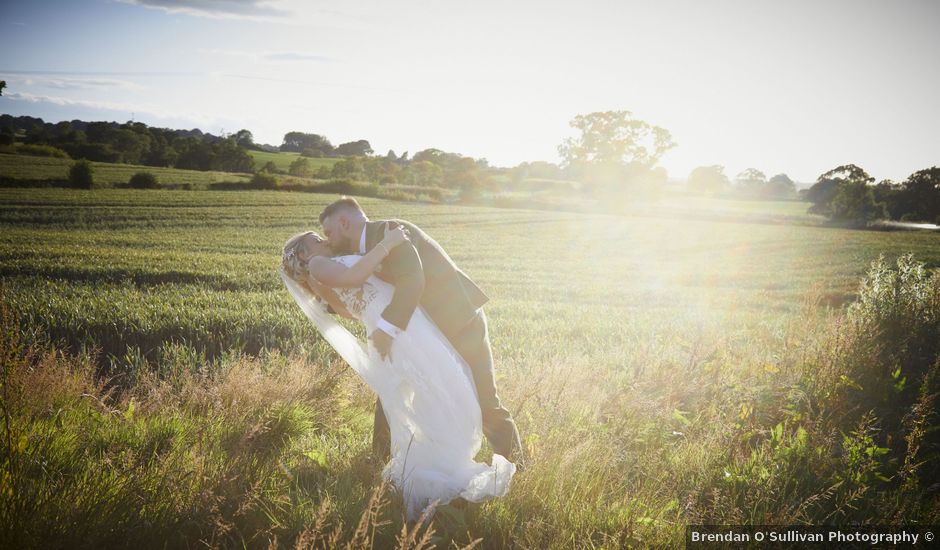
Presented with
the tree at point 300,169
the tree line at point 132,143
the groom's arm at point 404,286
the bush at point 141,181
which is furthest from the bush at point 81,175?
the groom's arm at point 404,286

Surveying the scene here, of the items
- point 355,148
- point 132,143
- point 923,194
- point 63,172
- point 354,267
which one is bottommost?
point 354,267

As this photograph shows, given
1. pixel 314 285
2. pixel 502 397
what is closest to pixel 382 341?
pixel 314 285

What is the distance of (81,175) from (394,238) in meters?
→ 47.8

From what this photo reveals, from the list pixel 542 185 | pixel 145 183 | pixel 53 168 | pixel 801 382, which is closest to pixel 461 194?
pixel 542 185

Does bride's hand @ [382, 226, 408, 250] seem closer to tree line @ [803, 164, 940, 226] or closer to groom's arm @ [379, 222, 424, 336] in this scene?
groom's arm @ [379, 222, 424, 336]

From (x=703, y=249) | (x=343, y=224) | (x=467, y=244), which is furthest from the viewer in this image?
(x=703, y=249)

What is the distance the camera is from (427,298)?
10.8 feet

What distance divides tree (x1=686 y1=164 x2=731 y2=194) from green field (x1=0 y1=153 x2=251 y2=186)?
9126 cm

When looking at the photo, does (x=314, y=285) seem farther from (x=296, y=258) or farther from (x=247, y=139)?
(x=247, y=139)

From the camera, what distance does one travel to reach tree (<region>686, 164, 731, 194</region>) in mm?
97188

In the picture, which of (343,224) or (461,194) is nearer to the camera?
(343,224)

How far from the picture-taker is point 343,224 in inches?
124

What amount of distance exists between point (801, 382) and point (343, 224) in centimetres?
519

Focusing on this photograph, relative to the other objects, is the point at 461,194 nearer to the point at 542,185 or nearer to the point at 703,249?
the point at 542,185
